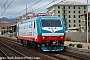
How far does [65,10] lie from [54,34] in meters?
112

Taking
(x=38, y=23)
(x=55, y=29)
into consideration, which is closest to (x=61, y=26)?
(x=55, y=29)

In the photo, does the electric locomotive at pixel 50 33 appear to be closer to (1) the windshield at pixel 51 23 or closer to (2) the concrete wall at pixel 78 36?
(1) the windshield at pixel 51 23

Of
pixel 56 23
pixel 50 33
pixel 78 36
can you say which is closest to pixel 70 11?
pixel 78 36

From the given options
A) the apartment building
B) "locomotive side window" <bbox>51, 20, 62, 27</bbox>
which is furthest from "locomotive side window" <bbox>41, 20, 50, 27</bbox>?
the apartment building

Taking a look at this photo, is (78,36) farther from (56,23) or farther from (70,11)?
(70,11)

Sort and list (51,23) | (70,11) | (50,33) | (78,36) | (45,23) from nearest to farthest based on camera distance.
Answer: (50,33) → (45,23) → (51,23) → (78,36) → (70,11)

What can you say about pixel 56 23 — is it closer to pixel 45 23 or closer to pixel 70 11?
pixel 45 23

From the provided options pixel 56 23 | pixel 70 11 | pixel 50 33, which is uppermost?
pixel 70 11

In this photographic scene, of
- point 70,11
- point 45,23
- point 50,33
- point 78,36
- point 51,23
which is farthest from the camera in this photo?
point 70,11

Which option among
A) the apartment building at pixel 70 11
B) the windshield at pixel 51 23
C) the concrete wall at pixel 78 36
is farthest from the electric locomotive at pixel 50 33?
the apartment building at pixel 70 11

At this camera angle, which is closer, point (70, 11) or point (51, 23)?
point (51, 23)

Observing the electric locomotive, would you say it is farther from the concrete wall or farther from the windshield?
the concrete wall

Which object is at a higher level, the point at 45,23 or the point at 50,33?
the point at 45,23

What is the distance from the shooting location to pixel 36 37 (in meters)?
21.3
